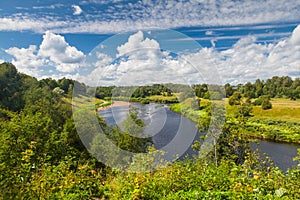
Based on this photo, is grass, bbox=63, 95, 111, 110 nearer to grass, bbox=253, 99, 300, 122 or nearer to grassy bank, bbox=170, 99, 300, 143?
grassy bank, bbox=170, 99, 300, 143

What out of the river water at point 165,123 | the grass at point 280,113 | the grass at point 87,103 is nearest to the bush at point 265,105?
the grass at point 280,113

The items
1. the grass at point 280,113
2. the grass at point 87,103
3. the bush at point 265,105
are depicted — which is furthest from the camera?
the bush at point 265,105

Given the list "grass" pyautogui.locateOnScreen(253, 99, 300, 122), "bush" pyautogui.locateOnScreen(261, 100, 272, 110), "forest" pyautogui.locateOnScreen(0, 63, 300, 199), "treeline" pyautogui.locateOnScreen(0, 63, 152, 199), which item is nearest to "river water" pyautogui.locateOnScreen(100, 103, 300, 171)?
"forest" pyautogui.locateOnScreen(0, 63, 300, 199)

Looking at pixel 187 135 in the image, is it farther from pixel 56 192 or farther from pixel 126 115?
pixel 56 192

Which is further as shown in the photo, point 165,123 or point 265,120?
point 265,120

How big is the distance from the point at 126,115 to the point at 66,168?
182 cm

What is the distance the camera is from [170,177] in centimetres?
376

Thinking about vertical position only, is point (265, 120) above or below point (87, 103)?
below

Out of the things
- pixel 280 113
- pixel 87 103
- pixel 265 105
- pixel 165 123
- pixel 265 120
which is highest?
pixel 87 103

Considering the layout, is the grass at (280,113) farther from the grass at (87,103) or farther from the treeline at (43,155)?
the grass at (87,103)

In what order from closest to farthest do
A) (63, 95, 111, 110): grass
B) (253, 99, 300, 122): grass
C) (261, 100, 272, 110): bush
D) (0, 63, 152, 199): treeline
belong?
1. (0, 63, 152, 199): treeline
2. (63, 95, 111, 110): grass
3. (253, 99, 300, 122): grass
4. (261, 100, 272, 110): bush

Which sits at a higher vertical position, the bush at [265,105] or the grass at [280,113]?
the bush at [265,105]

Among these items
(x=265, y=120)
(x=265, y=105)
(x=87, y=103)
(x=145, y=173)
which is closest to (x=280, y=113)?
(x=265, y=105)

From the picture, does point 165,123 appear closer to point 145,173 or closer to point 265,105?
point 145,173
